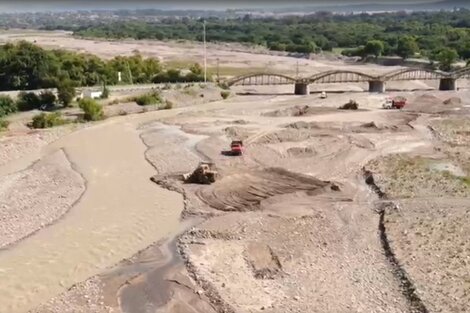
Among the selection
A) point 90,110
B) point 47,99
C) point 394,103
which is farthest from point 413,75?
point 47,99

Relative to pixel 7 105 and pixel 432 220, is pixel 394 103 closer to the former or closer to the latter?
pixel 432 220

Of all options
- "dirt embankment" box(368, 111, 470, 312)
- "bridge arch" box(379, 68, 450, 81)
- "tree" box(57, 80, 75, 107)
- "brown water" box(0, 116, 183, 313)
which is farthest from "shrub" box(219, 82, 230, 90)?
"dirt embankment" box(368, 111, 470, 312)

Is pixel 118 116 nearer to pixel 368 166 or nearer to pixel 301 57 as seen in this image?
pixel 368 166

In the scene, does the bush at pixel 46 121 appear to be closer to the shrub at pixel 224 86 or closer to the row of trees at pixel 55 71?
the row of trees at pixel 55 71

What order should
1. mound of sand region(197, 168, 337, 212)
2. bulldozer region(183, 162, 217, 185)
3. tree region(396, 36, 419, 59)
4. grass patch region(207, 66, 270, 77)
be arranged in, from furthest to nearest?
tree region(396, 36, 419, 59), grass patch region(207, 66, 270, 77), bulldozer region(183, 162, 217, 185), mound of sand region(197, 168, 337, 212)

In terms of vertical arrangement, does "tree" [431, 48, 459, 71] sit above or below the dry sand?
above

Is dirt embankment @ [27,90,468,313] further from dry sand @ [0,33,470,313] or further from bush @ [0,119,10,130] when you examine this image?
bush @ [0,119,10,130]

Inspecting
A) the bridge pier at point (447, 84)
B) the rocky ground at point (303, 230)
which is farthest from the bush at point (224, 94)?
the bridge pier at point (447, 84)
